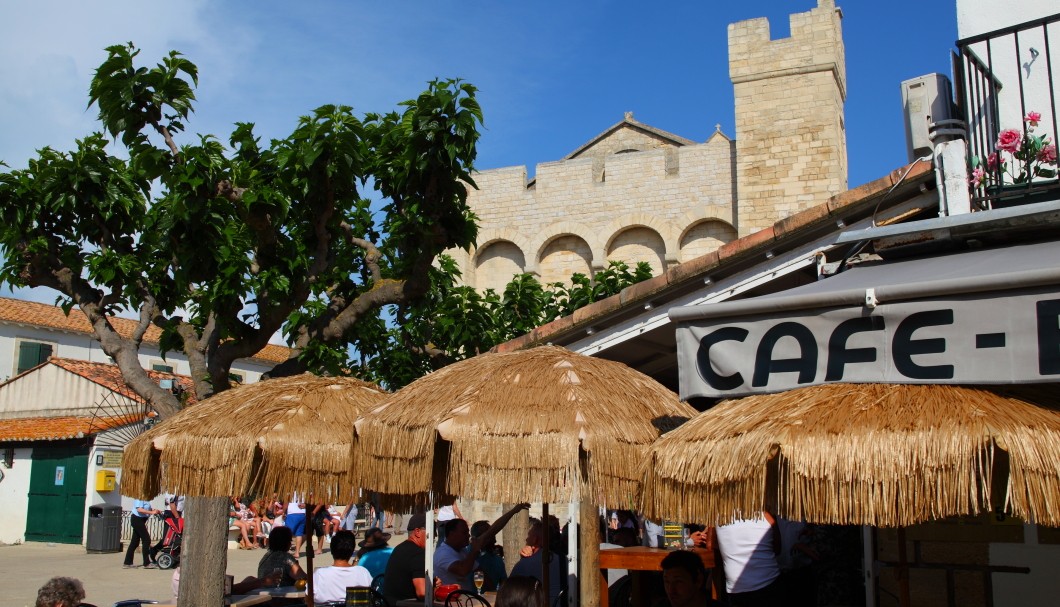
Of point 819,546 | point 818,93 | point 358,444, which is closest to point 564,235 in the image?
point 818,93

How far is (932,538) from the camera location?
6340 millimetres

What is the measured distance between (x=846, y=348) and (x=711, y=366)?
25.1 inches

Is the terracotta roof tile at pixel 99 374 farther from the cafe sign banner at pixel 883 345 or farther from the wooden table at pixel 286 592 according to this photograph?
the cafe sign banner at pixel 883 345

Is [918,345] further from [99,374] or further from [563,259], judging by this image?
[99,374]

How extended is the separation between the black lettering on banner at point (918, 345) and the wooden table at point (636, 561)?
3203mm

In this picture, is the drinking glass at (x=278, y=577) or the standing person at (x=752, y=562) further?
the drinking glass at (x=278, y=577)

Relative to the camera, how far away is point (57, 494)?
2528 centimetres

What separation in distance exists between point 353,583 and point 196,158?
3.91 m

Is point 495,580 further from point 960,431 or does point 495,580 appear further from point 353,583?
point 960,431

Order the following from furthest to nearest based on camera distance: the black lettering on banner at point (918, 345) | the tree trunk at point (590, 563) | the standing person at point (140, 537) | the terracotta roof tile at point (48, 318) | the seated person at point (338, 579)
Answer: the terracotta roof tile at point (48, 318) → the standing person at point (140, 537) → the seated person at point (338, 579) → the tree trunk at point (590, 563) → the black lettering on banner at point (918, 345)

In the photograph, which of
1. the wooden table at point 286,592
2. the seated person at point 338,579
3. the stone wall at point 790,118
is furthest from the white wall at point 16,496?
the seated person at point 338,579

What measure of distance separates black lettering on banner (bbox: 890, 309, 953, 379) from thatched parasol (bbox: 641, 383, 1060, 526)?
9 cm

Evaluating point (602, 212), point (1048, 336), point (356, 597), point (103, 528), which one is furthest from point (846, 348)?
point (103, 528)

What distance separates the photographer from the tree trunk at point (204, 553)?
853 cm
